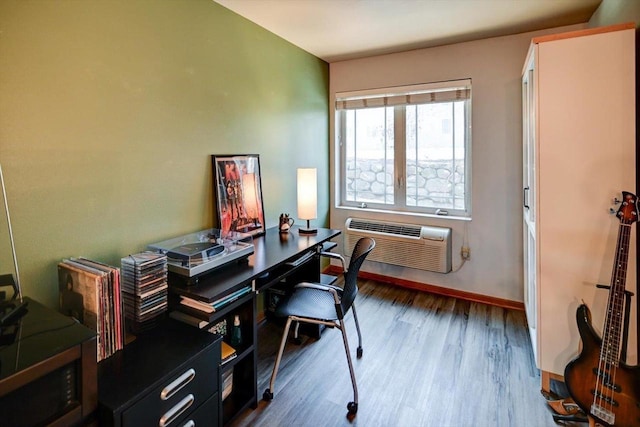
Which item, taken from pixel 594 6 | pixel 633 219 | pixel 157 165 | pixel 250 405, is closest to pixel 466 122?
pixel 594 6

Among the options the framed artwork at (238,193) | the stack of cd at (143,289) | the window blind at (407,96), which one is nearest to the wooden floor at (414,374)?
the stack of cd at (143,289)

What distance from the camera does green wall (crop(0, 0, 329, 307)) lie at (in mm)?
1367

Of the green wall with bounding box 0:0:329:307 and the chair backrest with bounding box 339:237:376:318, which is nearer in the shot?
the green wall with bounding box 0:0:329:307

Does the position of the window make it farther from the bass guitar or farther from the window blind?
the bass guitar

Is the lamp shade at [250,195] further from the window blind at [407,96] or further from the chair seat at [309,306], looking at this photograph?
the window blind at [407,96]

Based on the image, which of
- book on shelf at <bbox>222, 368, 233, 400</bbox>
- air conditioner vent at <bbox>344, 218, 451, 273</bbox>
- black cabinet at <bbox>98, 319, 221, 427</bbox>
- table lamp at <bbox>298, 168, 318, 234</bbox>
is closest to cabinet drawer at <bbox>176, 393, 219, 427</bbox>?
black cabinet at <bbox>98, 319, 221, 427</bbox>

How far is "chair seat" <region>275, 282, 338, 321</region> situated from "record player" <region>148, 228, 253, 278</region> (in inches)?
15.9

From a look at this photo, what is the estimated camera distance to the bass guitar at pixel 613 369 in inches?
59.0

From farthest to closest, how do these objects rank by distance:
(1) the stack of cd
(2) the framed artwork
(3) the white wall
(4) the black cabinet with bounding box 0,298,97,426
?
(3) the white wall < (2) the framed artwork < (1) the stack of cd < (4) the black cabinet with bounding box 0,298,97,426

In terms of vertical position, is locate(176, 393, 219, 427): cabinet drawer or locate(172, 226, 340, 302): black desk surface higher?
locate(172, 226, 340, 302): black desk surface

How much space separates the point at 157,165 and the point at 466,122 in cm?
264

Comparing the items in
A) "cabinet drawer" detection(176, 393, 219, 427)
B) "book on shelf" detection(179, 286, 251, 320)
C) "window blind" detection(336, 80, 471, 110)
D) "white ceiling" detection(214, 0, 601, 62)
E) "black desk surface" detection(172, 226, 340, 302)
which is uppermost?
"white ceiling" detection(214, 0, 601, 62)

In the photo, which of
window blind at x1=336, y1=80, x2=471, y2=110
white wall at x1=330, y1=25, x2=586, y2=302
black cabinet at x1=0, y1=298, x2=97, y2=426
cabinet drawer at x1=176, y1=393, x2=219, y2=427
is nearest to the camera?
black cabinet at x1=0, y1=298, x2=97, y2=426

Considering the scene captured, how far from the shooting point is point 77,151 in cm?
153
